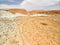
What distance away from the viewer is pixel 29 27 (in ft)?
8.19

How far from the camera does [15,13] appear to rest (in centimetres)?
264

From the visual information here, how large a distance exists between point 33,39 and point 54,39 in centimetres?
33

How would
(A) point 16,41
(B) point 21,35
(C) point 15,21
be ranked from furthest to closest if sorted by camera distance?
(C) point 15,21 < (B) point 21,35 < (A) point 16,41

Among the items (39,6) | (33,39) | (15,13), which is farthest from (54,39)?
(15,13)

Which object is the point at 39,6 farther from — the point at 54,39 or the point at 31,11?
the point at 54,39

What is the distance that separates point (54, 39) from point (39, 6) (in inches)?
26.8

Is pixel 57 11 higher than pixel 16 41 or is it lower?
Result: higher

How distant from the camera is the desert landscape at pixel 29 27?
2.21 metres

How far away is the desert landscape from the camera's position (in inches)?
87.1

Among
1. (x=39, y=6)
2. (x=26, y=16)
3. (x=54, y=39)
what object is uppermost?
(x=39, y=6)

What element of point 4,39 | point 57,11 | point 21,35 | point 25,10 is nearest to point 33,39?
point 21,35

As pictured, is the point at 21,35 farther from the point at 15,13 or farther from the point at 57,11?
the point at 57,11

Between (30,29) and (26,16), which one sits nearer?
(30,29)

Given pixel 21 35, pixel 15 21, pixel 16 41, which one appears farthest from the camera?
pixel 15 21
